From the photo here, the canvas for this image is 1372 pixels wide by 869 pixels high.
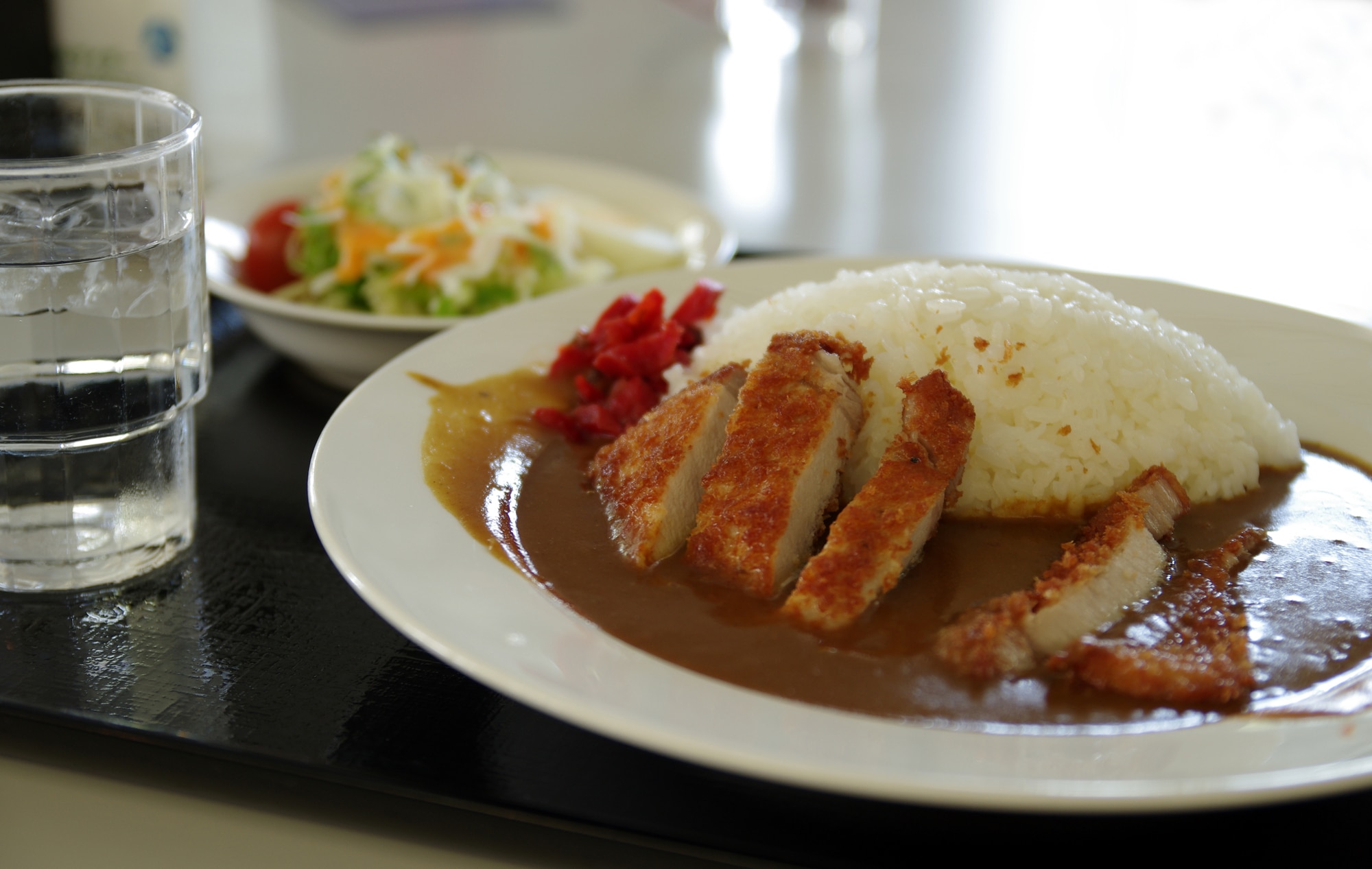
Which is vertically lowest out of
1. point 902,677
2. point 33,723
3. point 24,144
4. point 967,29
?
point 33,723

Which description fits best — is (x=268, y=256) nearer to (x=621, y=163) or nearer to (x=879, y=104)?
(x=621, y=163)

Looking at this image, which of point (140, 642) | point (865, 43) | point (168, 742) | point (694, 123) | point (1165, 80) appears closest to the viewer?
point (168, 742)

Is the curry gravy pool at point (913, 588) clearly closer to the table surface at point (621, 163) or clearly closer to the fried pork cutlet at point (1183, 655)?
the fried pork cutlet at point (1183, 655)

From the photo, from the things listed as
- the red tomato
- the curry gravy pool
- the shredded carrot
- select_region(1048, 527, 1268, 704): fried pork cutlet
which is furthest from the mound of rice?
the red tomato

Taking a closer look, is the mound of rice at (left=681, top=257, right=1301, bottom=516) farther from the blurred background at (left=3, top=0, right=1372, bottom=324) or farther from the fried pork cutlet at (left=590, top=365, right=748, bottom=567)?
the blurred background at (left=3, top=0, right=1372, bottom=324)

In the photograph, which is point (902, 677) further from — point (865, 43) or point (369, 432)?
point (865, 43)

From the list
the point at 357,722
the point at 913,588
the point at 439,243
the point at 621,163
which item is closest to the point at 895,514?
the point at 913,588

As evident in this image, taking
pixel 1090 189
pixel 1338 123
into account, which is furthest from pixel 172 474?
pixel 1338 123
